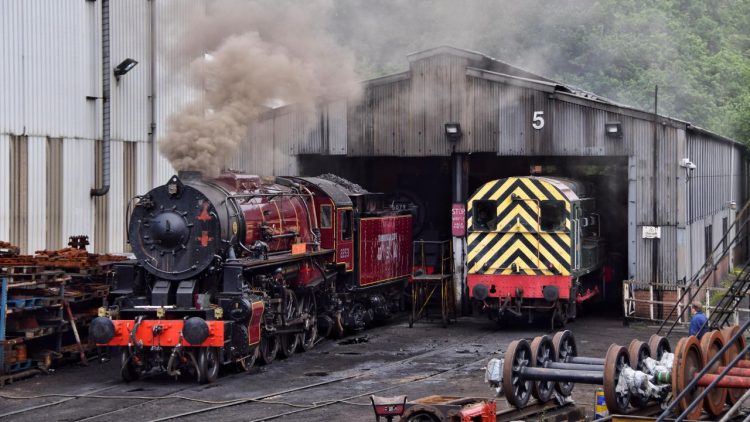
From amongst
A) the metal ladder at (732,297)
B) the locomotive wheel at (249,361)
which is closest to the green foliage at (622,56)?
the locomotive wheel at (249,361)

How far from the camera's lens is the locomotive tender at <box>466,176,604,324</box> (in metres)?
20.1

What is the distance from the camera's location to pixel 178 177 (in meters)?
16.2

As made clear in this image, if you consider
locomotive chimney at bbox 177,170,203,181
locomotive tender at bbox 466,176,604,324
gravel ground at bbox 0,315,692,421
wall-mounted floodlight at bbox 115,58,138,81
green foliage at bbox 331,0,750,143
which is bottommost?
gravel ground at bbox 0,315,692,421

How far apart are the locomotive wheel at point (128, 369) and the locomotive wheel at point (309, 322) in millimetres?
3614

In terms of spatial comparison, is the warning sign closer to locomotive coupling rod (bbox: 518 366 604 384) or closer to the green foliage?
locomotive coupling rod (bbox: 518 366 604 384)

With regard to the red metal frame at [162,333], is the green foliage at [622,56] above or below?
above

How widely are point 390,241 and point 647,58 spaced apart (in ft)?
101

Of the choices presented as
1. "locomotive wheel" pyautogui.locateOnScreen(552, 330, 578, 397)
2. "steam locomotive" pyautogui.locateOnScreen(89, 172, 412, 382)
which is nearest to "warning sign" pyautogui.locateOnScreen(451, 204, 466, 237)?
"steam locomotive" pyautogui.locateOnScreen(89, 172, 412, 382)

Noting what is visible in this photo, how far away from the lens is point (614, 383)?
10.6 m

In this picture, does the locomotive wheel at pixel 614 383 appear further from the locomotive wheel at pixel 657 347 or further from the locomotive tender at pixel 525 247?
the locomotive tender at pixel 525 247

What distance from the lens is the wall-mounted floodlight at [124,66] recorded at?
21739 millimetres

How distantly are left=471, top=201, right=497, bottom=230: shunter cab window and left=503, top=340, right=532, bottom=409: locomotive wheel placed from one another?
9541 mm

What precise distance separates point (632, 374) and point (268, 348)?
814 cm

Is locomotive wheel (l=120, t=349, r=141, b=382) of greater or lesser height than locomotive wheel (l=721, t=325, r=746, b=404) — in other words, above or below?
below
